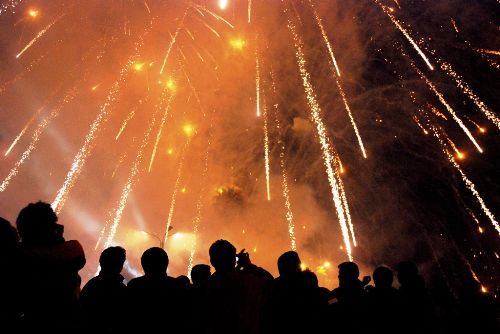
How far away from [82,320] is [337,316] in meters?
2.28

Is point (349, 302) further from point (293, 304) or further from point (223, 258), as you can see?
point (223, 258)

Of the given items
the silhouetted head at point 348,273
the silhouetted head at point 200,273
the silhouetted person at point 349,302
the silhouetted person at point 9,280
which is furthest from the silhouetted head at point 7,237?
the silhouetted head at point 348,273

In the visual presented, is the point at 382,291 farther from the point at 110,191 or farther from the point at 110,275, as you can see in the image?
the point at 110,191

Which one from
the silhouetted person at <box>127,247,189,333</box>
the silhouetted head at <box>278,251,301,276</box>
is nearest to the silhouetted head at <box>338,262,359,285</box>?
the silhouetted head at <box>278,251,301,276</box>

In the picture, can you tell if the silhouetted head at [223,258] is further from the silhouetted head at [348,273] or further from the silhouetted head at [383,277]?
the silhouetted head at [383,277]

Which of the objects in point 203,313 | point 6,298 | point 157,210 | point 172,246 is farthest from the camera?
point 172,246

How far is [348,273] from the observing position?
3.74 m

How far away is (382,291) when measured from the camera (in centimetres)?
375

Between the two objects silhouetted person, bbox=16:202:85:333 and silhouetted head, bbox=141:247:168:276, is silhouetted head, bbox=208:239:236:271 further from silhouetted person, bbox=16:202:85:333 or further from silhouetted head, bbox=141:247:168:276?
silhouetted person, bbox=16:202:85:333

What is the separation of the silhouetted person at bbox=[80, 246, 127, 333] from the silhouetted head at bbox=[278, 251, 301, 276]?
145cm

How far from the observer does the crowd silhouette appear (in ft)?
8.09

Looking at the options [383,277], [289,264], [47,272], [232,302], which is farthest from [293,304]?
[47,272]

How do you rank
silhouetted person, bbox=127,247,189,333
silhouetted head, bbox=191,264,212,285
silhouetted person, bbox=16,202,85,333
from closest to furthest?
silhouetted person, bbox=16,202,85,333, silhouetted person, bbox=127,247,189,333, silhouetted head, bbox=191,264,212,285

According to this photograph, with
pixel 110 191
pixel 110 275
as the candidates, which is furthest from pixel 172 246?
pixel 110 275
